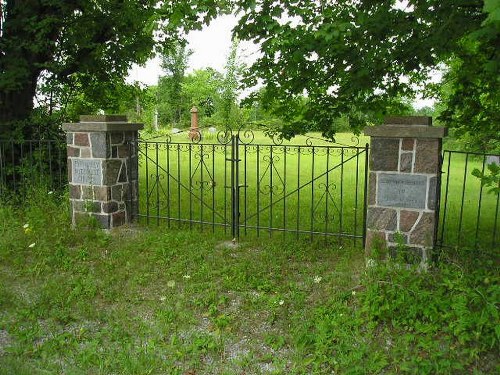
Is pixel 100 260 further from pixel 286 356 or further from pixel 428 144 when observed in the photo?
pixel 428 144

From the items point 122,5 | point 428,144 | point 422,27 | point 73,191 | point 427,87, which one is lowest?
point 73,191

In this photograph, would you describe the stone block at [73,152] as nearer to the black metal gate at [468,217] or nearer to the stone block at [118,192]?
the stone block at [118,192]

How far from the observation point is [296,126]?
19.8 feet

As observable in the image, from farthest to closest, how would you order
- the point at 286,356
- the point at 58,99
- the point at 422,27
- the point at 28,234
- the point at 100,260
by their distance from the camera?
1. the point at 58,99
2. the point at 28,234
3. the point at 100,260
4. the point at 422,27
5. the point at 286,356

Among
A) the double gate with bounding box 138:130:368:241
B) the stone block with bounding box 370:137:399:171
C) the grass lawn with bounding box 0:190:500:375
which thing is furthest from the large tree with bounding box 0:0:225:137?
the stone block with bounding box 370:137:399:171

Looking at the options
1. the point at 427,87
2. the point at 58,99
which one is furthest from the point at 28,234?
the point at 427,87

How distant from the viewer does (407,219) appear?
4.53 m

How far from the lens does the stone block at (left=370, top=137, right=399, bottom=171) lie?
4.54 meters

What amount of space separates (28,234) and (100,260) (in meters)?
1.29

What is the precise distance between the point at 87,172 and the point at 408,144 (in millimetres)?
4048

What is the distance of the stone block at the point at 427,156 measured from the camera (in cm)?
439

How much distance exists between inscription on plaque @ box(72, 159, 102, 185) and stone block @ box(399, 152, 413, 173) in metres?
3.73

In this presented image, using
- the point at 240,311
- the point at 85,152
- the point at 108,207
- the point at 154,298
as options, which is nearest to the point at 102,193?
the point at 108,207

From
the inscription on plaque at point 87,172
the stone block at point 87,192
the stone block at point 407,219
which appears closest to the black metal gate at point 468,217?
the stone block at point 407,219
